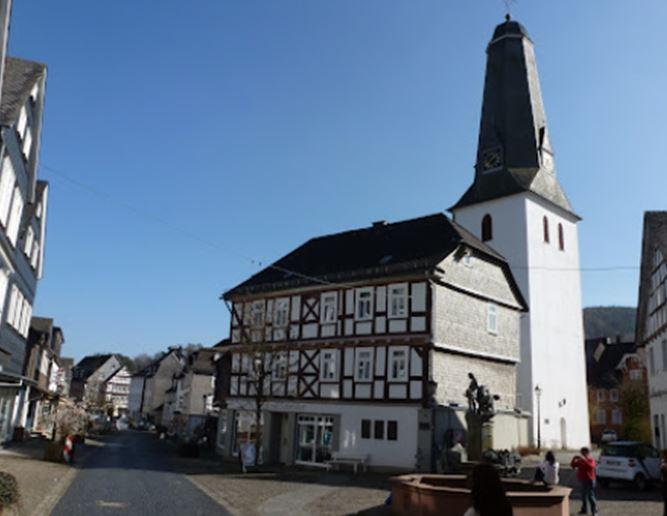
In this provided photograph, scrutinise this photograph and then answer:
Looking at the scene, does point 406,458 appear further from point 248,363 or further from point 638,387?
point 638,387

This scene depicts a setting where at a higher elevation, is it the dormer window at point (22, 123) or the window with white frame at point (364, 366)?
the dormer window at point (22, 123)

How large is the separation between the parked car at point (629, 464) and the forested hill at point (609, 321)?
9198cm

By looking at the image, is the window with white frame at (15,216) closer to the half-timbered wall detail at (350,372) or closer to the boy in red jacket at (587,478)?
the half-timbered wall detail at (350,372)

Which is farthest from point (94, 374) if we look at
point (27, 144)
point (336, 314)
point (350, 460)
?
point (27, 144)

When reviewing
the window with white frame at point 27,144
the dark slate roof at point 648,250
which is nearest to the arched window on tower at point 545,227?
the dark slate roof at point 648,250

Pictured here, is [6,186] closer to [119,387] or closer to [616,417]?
[616,417]

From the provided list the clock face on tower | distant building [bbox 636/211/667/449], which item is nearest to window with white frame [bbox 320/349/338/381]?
distant building [bbox 636/211/667/449]

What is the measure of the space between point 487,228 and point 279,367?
19.8 metres

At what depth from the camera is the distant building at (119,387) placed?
10875 centimetres

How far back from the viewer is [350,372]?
2991 cm

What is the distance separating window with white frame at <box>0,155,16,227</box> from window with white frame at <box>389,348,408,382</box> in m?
16.5

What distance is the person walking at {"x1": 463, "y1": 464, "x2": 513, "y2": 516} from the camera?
646cm

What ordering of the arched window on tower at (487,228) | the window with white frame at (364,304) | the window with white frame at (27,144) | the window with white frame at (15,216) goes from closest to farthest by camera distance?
the window with white frame at (15,216)
the window with white frame at (27,144)
the window with white frame at (364,304)
the arched window on tower at (487,228)

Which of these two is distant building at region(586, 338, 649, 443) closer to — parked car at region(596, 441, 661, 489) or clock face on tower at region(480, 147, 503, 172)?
clock face on tower at region(480, 147, 503, 172)
